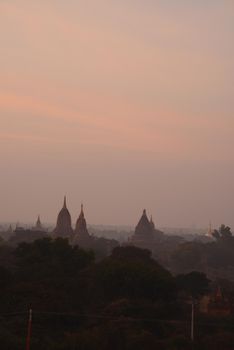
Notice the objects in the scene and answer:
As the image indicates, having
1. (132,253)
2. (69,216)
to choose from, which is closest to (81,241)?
(69,216)

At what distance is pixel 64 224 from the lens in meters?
63.9

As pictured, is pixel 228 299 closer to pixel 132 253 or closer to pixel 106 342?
pixel 132 253

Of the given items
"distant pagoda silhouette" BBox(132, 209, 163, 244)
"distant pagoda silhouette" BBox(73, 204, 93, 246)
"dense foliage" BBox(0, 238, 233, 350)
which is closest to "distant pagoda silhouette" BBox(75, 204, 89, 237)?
"distant pagoda silhouette" BBox(73, 204, 93, 246)

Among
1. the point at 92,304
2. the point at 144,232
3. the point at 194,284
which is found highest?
the point at 144,232

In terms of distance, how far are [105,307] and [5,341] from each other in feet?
22.8

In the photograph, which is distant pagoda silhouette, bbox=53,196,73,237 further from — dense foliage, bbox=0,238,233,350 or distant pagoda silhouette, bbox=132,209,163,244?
dense foliage, bbox=0,238,233,350

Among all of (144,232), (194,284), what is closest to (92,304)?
(194,284)

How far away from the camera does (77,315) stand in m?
23.0

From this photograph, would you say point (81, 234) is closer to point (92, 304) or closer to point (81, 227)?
point (81, 227)

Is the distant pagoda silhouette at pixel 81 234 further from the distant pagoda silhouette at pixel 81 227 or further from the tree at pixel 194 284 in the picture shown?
the tree at pixel 194 284

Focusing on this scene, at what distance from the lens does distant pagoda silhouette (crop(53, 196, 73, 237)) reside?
62.9 meters

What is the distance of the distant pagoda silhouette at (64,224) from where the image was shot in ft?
206

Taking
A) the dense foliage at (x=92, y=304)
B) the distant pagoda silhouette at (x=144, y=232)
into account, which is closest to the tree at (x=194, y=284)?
the dense foliage at (x=92, y=304)

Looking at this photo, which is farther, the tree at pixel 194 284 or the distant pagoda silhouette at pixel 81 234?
the distant pagoda silhouette at pixel 81 234
